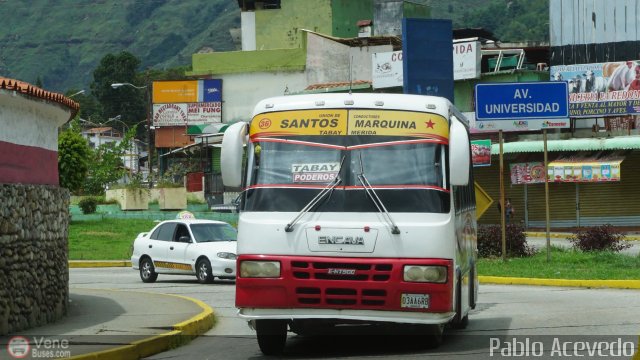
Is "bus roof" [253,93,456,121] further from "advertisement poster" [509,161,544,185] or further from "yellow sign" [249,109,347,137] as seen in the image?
"advertisement poster" [509,161,544,185]

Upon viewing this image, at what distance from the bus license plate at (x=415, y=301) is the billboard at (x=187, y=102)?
7033cm

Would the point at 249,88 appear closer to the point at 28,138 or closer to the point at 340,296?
the point at 28,138

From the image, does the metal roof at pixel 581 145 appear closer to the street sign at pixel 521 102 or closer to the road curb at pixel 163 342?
the street sign at pixel 521 102

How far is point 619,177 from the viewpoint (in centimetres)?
5112

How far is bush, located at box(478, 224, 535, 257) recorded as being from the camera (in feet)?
101

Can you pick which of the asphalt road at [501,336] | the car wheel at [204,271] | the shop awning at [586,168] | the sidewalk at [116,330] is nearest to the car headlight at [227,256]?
the car wheel at [204,271]

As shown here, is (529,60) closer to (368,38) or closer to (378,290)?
(368,38)

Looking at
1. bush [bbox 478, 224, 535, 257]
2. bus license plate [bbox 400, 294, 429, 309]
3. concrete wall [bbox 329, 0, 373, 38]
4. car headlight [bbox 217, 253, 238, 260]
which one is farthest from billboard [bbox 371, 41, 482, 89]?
bus license plate [bbox 400, 294, 429, 309]

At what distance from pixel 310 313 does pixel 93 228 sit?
43.4 m

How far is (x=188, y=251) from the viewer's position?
2864 cm

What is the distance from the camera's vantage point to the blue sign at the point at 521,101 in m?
26.2

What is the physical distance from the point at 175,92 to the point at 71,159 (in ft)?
94.5

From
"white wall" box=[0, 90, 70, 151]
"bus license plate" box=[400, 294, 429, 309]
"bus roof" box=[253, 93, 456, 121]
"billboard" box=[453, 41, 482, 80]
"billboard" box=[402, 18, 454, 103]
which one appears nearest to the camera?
"bus license plate" box=[400, 294, 429, 309]

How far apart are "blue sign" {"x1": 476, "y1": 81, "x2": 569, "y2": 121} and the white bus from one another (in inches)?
510
